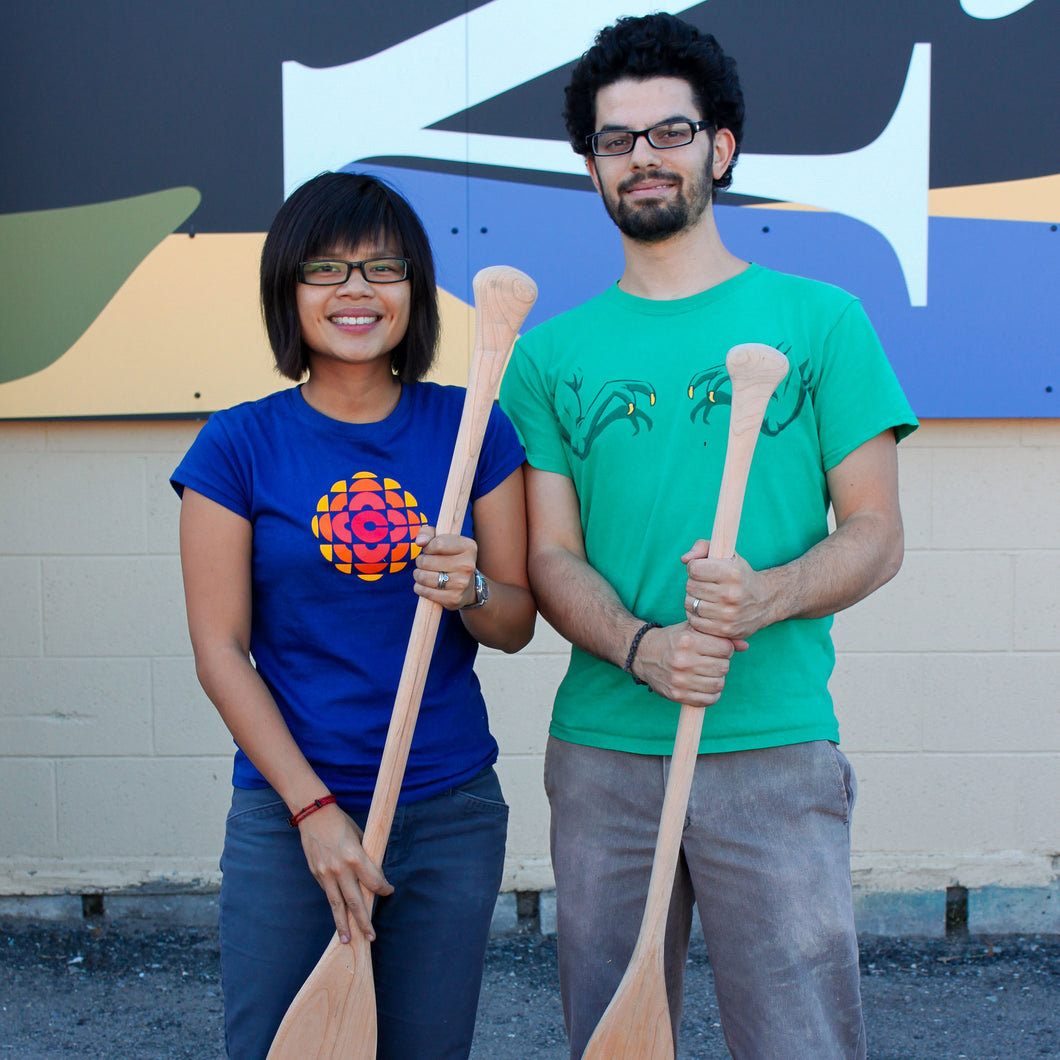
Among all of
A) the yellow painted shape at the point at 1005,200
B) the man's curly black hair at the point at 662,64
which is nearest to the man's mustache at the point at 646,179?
the man's curly black hair at the point at 662,64

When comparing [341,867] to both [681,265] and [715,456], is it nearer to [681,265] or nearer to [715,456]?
[715,456]

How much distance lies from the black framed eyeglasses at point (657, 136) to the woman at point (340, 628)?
0.33 m

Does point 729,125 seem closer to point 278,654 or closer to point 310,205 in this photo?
point 310,205

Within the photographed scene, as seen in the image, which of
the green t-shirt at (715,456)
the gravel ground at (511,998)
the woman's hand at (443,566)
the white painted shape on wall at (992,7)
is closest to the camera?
the woman's hand at (443,566)

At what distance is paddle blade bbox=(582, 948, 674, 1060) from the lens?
1535 mm

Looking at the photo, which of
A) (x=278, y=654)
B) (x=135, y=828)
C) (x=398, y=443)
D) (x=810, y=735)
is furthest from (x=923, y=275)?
(x=135, y=828)

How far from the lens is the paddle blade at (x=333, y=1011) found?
144 centimetres

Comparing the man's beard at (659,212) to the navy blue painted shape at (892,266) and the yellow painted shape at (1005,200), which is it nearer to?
the navy blue painted shape at (892,266)

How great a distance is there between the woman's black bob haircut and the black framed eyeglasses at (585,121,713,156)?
33cm

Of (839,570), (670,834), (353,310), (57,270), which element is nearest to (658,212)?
(353,310)

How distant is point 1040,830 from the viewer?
9.98 feet

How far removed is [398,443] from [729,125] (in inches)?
29.1

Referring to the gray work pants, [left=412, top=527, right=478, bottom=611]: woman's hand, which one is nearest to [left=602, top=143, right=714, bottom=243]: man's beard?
[left=412, top=527, right=478, bottom=611]: woman's hand

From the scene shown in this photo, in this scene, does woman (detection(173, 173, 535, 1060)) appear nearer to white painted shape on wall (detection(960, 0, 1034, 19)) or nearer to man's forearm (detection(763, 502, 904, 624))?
man's forearm (detection(763, 502, 904, 624))
